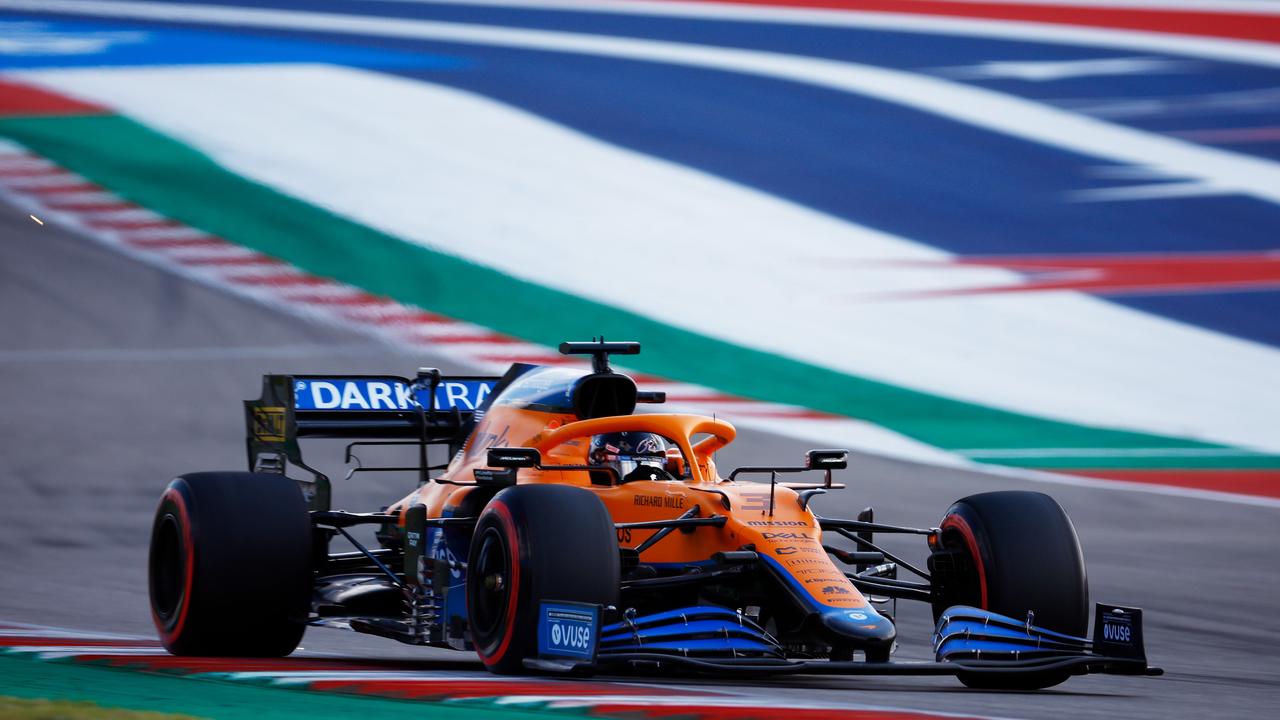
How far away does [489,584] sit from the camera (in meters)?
9.39

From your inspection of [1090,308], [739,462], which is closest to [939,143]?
[1090,308]

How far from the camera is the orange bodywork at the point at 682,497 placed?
938 centimetres

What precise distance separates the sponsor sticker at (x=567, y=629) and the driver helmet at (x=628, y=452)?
1713 mm

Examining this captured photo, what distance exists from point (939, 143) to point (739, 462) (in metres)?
12.6

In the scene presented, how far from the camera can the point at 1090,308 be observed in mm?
27391

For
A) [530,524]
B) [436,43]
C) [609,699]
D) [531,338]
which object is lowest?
[609,699]

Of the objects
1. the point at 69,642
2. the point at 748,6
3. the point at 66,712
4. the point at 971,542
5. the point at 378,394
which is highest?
the point at 748,6

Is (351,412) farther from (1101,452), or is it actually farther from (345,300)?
(345,300)

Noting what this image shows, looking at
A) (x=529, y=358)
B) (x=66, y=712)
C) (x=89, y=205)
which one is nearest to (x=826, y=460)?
(x=66, y=712)

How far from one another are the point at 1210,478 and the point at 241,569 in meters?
13.6

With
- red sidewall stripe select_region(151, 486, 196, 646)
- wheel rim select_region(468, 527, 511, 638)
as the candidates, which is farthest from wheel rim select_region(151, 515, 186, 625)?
wheel rim select_region(468, 527, 511, 638)

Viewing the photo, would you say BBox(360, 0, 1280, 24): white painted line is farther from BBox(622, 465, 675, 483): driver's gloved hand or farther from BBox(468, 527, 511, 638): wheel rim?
BBox(468, 527, 511, 638): wheel rim

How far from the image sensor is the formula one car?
8.91m

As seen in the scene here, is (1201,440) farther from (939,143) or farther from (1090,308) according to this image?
(939,143)
